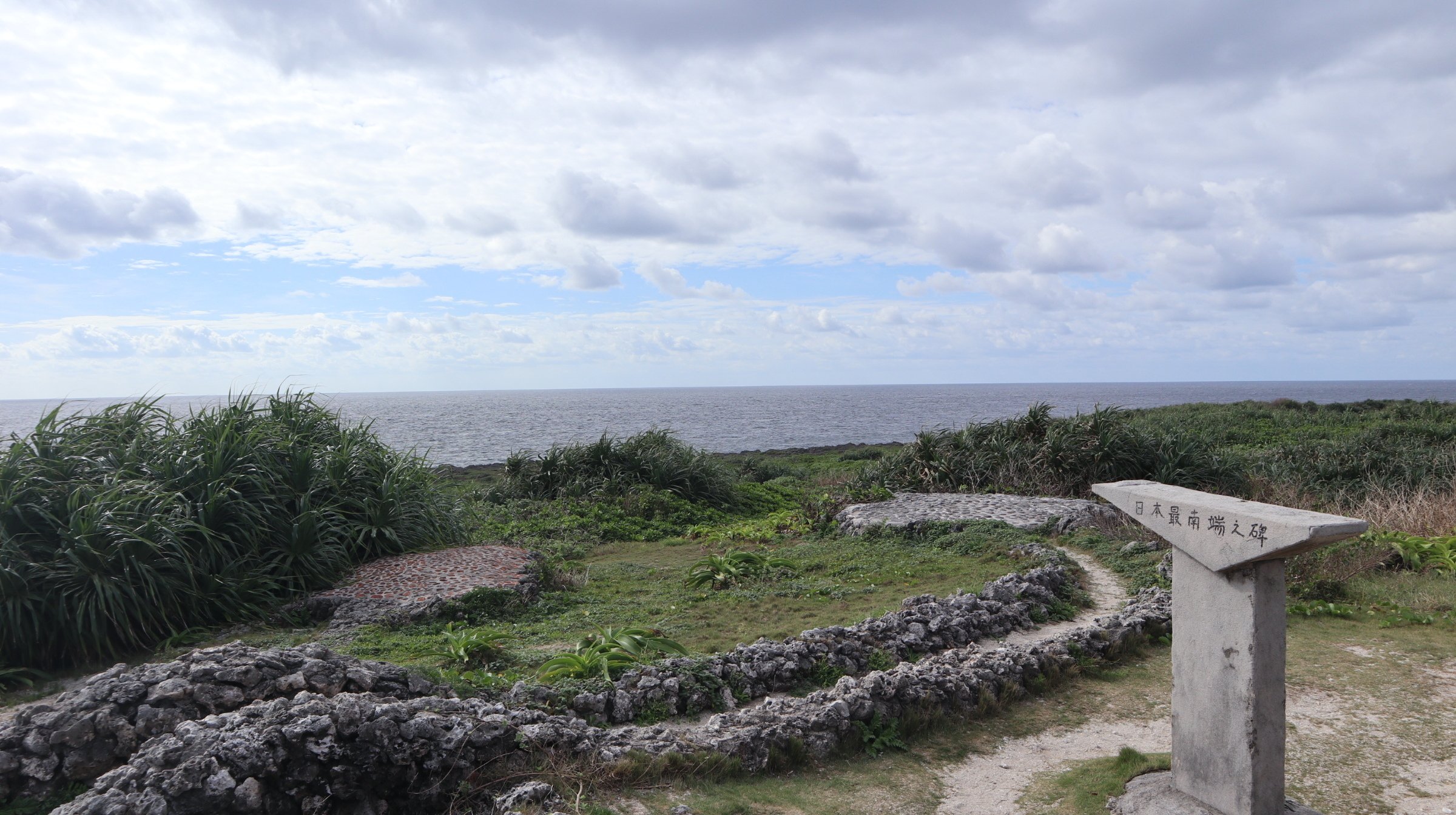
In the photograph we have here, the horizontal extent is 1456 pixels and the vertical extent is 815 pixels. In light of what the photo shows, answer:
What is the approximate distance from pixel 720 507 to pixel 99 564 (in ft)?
32.8

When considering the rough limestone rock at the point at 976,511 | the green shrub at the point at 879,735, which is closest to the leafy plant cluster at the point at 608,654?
the green shrub at the point at 879,735

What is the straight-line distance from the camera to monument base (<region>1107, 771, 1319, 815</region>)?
4023 mm

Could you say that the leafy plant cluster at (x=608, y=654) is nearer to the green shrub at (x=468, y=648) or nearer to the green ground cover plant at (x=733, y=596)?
the green ground cover plant at (x=733, y=596)

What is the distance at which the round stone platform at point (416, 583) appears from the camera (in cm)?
770

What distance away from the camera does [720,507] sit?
616 inches

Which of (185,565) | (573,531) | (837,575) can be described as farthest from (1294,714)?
(573,531)

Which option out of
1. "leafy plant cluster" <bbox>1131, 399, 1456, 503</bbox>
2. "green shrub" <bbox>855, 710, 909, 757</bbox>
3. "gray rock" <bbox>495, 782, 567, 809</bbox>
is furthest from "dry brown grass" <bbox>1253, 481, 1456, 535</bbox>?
"gray rock" <bbox>495, 782, 567, 809</bbox>

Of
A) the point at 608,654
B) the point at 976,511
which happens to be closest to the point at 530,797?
the point at 608,654

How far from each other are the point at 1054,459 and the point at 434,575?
10.3m

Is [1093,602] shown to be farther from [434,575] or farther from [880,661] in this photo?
[434,575]

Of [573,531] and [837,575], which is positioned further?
[573,531]

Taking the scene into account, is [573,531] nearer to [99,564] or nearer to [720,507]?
[720,507]

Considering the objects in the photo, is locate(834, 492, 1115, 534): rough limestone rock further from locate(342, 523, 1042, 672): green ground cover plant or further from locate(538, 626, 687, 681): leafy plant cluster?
locate(538, 626, 687, 681): leafy plant cluster

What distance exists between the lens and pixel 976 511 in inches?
483
